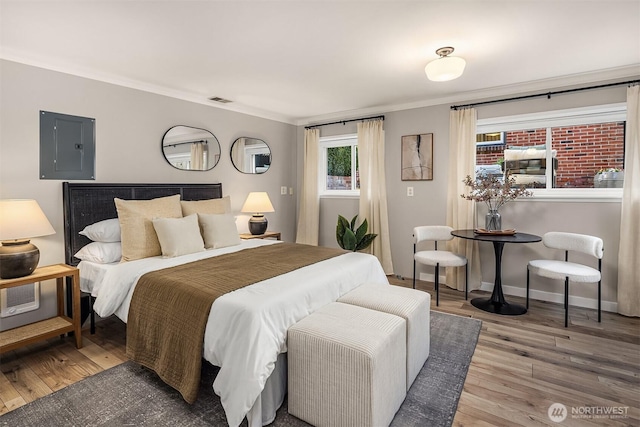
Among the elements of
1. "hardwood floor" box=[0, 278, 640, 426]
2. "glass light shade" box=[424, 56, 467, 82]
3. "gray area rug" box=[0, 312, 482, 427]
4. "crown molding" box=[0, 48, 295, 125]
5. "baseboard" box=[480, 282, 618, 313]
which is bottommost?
"gray area rug" box=[0, 312, 482, 427]

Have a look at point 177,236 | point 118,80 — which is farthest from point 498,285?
point 118,80

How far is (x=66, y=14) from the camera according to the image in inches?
83.0

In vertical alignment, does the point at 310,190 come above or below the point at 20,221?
above

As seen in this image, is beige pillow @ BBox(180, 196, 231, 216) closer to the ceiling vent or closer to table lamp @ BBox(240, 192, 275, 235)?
table lamp @ BBox(240, 192, 275, 235)

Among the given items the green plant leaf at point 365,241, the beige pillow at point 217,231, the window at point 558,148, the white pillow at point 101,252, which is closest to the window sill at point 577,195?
the window at point 558,148

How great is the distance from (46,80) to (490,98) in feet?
14.0

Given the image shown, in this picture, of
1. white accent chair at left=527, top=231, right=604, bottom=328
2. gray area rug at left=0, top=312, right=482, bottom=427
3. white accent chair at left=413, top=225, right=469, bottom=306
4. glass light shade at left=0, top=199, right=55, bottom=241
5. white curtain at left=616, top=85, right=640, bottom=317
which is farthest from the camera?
white accent chair at left=413, top=225, right=469, bottom=306

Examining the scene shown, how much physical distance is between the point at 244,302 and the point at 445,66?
2.21m

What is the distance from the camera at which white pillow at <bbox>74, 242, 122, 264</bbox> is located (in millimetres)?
2764

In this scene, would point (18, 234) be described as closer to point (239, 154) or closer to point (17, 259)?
point (17, 259)

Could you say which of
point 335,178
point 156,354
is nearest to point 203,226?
point 156,354

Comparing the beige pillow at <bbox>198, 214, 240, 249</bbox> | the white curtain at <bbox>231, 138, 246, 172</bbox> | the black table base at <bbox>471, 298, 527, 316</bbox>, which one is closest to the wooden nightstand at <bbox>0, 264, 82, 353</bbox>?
the beige pillow at <bbox>198, 214, 240, 249</bbox>

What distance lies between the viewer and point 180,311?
1.96 meters

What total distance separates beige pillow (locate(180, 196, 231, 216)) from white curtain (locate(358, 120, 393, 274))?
6.13 feet
